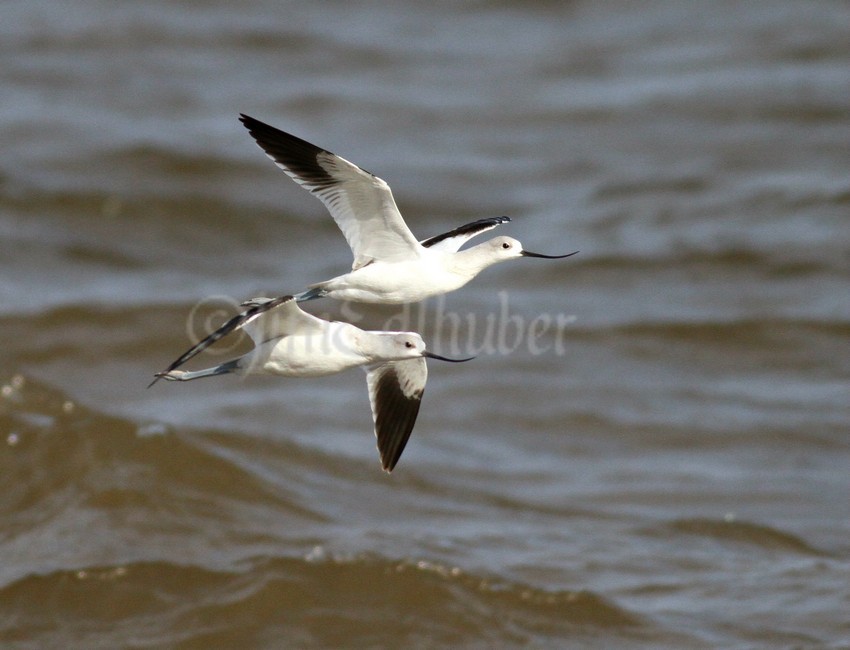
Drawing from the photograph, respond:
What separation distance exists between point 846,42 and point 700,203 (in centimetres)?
659

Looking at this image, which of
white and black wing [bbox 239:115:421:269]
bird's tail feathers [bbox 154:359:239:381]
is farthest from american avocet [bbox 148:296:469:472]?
white and black wing [bbox 239:115:421:269]

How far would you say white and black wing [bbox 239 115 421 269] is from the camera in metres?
7.94

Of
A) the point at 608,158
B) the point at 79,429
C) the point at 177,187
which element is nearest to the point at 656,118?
the point at 608,158

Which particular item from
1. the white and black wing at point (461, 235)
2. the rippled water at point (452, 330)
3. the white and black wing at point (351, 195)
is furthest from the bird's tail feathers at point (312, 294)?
the rippled water at point (452, 330)

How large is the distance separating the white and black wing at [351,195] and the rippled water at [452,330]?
488cm

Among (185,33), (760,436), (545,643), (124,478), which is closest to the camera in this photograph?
(545,643)

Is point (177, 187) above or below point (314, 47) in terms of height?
below

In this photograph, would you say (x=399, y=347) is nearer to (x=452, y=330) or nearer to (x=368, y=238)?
(x=368, y=238)

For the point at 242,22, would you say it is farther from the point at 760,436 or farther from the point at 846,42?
the point at 760,436

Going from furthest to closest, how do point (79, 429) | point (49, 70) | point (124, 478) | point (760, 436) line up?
point (49, 70) < point (760, 436) < point (79, 429) < point (124, 478)

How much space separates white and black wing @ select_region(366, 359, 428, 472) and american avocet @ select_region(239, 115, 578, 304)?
0.83 m

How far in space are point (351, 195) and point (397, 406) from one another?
1.55m

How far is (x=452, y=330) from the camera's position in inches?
766

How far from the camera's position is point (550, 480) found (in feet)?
51.8
